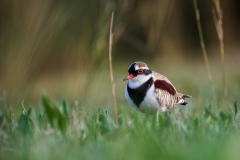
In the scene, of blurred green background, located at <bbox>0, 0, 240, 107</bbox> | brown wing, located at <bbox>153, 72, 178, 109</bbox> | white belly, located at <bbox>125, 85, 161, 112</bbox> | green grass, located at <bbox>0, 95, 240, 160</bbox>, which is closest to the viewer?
green grass, located at <bbox>0, 95, 240, 160</bbox>

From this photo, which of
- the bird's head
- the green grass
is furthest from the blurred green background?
the green grass

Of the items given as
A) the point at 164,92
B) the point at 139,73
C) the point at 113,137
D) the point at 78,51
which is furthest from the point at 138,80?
the point at 113,137

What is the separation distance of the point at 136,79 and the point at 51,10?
0.99m

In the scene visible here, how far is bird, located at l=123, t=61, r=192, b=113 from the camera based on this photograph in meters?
5.30

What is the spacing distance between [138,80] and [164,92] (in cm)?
25

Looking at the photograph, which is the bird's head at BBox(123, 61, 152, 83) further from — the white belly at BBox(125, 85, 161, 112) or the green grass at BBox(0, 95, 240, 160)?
the green grass at BBox(0, 95, 240, 160)

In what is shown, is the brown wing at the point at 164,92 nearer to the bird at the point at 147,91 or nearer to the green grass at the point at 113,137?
the bird at the point at 147,91

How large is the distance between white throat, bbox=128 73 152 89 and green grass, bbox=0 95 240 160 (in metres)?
1.16

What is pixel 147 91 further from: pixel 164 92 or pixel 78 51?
pixel 78 51

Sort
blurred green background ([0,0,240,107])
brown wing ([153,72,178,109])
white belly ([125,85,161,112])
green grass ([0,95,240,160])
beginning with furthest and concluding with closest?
brown wing ([153,72,178,109]) → white belly ([125,85,161,112]) → blurred green background ([0,0,240,107]) → green grass ([0,95,240,160])

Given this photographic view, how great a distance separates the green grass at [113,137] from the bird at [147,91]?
1.03 meters

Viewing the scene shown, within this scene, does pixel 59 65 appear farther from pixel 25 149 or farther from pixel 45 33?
pixel 25 149

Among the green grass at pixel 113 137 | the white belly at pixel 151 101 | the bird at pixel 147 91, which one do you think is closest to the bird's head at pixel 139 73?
the bird at pixel 147 91

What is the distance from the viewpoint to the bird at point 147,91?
5.30 m
